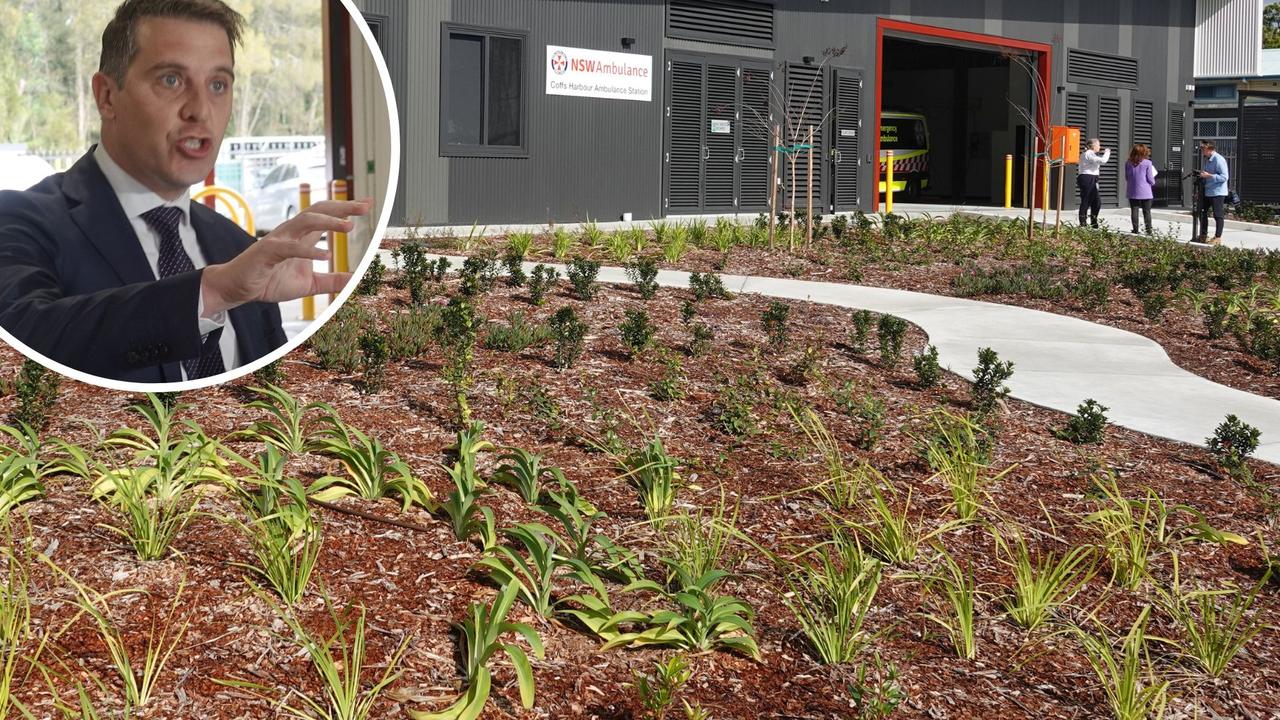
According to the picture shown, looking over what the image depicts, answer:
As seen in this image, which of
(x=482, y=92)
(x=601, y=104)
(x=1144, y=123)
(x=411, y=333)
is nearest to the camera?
(x=411, y=333)

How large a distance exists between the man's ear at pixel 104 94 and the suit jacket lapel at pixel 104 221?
0.08 meters

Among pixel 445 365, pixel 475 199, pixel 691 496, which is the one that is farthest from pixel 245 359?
pixel 475 199

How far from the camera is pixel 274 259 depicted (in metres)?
2.52

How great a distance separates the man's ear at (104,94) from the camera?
2201 millimetres

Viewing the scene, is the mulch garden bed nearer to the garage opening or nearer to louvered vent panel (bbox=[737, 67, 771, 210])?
louvered vent panel (bbox=[737, 67, 771, 210])

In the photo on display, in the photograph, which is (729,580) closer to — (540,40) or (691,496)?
(691,496)

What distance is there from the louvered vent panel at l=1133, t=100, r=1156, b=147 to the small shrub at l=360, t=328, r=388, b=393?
28660 mm

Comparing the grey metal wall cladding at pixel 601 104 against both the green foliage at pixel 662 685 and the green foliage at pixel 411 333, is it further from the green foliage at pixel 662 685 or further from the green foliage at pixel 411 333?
the green foliage at pixel 662 685

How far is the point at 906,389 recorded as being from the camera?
8070 millimetres

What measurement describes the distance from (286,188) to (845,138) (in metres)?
23.6

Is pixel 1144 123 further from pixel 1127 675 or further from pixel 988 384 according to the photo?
pixel 1127 675

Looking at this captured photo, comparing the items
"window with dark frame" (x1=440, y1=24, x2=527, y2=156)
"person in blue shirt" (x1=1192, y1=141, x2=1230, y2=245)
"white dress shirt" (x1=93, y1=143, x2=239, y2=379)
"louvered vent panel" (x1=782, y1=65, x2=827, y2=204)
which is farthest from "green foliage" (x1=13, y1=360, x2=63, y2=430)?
→ "person in blue shirt" (x1=1192, y1=141, x2=1230, y2=245)

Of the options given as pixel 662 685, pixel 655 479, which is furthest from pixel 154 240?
pixel 655 479

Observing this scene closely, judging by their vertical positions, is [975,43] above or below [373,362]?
above
